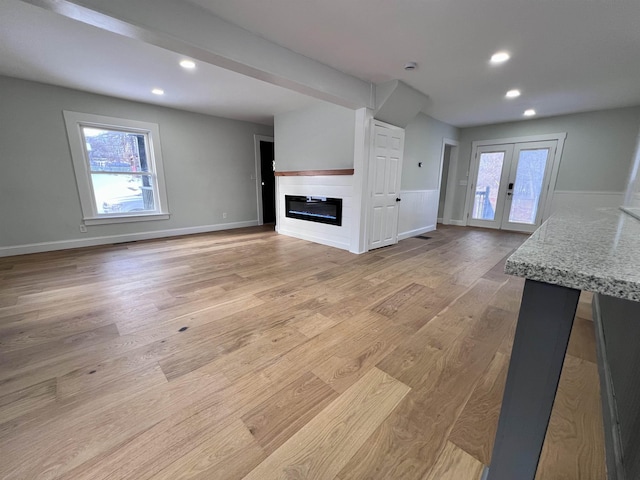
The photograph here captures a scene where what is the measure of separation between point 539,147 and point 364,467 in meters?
6.83

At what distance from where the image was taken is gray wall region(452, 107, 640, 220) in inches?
175

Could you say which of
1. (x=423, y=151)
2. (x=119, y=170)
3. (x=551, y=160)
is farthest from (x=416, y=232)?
(x=119, y=170)

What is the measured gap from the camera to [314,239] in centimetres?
479

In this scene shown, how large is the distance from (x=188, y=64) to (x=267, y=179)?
367cm

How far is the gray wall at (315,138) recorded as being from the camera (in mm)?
4055

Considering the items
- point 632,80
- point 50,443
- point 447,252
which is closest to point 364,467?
point 50,443

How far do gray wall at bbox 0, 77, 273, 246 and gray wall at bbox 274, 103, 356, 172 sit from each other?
137 centimetres

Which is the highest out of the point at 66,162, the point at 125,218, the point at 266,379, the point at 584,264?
the point at 66,162

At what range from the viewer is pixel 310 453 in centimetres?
106

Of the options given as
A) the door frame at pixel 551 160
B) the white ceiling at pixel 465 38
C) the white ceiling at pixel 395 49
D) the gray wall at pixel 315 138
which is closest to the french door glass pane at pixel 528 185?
the door frame at pixel 551 160

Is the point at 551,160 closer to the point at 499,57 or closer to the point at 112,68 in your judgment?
the point at 499,57

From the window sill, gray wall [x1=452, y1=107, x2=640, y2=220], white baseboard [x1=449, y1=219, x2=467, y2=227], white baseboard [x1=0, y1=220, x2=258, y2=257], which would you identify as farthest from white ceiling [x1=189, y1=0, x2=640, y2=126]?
white baseboard [x1=0, y1=220, x2=258, y2=257]

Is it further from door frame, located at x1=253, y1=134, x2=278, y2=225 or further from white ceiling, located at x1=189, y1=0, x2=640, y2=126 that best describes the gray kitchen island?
door frame, located at x1=253, y1=134, x2=278, y2=225

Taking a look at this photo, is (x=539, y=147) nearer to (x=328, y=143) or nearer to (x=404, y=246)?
(x=404, y=246)
